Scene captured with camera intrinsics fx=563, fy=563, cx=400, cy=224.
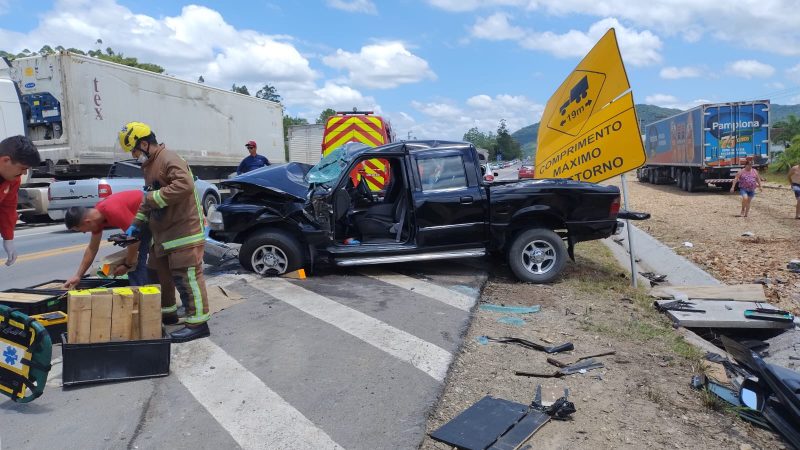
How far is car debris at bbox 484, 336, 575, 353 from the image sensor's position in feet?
16.1

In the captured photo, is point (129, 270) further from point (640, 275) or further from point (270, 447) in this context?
point (640, 275)

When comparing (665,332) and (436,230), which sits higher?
(436,230)

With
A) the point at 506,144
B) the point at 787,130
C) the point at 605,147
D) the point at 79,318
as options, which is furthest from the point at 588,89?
the point at 506,144

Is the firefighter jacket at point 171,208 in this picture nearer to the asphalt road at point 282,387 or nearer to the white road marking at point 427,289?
the asphalt road at point 282,387

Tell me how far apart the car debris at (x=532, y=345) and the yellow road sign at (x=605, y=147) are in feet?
10.4

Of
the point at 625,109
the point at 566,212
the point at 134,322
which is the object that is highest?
the point at 625,109

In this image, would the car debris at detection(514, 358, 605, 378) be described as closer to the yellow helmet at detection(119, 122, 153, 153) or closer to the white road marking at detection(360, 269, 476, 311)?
the white road marking at detection(360, 269, 476, 311)

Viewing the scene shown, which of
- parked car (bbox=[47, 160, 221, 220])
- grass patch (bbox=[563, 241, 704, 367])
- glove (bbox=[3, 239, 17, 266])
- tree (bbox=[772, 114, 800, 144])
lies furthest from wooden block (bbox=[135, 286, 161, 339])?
tree (bbox=[772, 114, 800, 144])

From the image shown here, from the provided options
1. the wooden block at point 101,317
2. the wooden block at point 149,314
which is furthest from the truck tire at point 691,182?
the wooden block at point 101,317

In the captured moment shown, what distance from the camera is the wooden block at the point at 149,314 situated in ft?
13.9

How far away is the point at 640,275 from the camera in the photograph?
9281mm

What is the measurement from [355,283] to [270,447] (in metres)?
3.79

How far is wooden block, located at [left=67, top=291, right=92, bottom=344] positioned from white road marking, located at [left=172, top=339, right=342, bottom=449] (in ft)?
2.22

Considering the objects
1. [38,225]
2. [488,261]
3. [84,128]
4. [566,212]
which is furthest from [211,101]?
[566,212]
